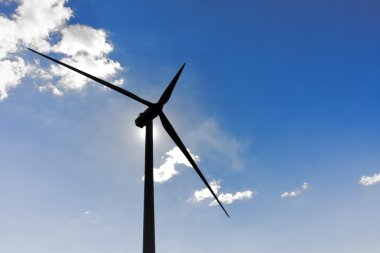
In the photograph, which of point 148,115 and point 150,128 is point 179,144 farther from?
point 148,115

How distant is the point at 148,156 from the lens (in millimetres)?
28422

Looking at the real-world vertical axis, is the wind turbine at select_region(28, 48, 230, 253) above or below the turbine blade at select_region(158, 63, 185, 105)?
below

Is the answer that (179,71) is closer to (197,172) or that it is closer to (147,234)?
(197,172)

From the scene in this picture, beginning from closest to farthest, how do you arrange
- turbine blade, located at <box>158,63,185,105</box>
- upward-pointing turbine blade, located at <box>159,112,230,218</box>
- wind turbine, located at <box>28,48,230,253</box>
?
1. wind turbine, located at <box>28,48,230,253</box>
2. turbine blade, located at <box>158,63,185,105</box>
3. upward-pointing turbine blade, located at <box>159,112,230,218</box>

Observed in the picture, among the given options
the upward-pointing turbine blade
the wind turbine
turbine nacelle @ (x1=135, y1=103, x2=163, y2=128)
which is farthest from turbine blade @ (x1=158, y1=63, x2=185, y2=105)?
the upward-pointing turbine blade

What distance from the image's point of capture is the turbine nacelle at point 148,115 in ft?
106

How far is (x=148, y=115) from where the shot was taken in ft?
106

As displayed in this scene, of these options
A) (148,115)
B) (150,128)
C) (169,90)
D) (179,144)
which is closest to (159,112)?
(148,115)

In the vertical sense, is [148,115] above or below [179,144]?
above

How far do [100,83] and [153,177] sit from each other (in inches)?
527

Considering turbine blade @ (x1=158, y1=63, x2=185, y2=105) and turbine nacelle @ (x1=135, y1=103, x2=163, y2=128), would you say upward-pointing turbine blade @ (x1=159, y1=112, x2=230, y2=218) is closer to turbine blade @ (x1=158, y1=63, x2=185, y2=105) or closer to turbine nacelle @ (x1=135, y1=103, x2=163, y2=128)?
turbine nacelle @ (x1=135, y1=103, x2=163, y2=128)

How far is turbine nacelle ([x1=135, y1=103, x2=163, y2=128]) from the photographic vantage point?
32219 millimetres

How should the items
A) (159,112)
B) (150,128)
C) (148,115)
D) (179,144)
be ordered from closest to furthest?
(150,128) → (148,115) → (159,112) → (179,144)

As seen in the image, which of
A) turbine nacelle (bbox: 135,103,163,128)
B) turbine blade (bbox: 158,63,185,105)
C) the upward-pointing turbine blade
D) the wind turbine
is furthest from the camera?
the upward-pointing turbine blade
